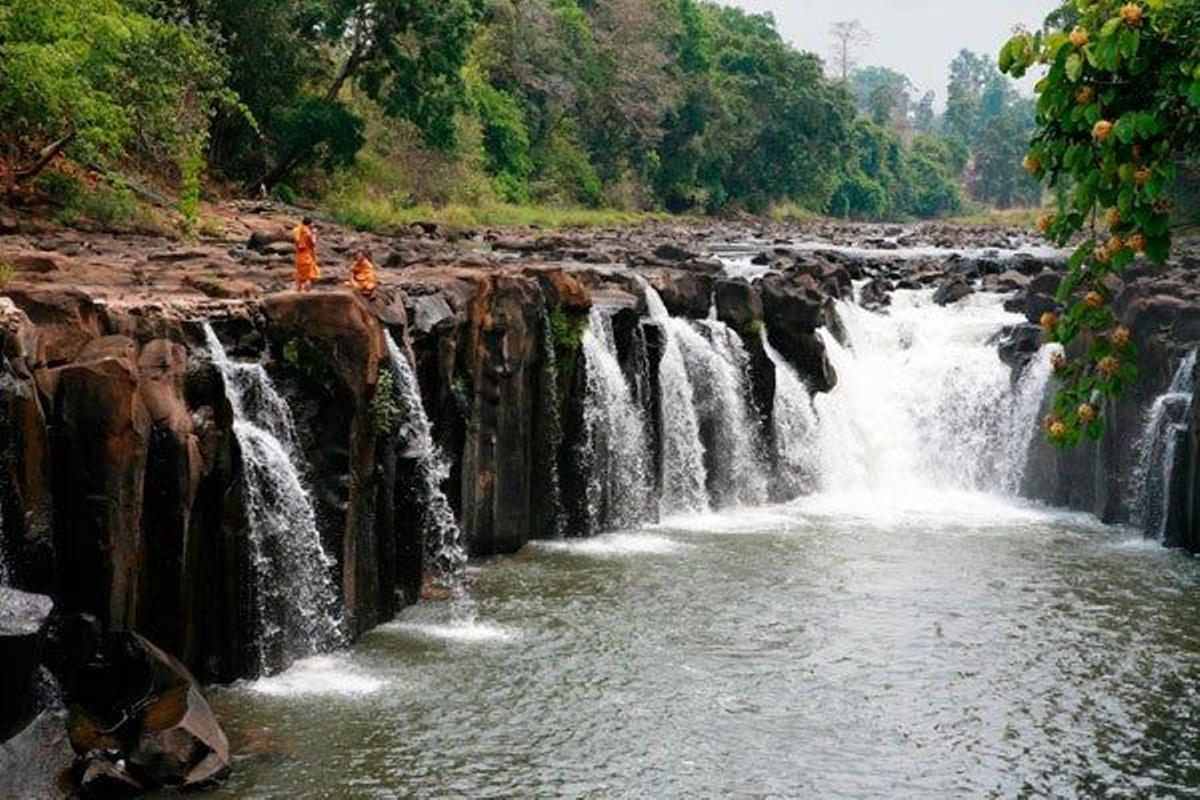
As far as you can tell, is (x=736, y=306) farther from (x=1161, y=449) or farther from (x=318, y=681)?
(x=318, y=681)

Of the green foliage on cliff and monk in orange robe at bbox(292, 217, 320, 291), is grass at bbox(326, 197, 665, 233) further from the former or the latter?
the green foliage on cliff

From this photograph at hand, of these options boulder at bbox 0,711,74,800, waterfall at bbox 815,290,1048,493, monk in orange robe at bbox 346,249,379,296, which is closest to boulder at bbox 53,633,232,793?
boulder at bbox 0,711,74,800

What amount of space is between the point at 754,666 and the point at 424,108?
32404 millimetres

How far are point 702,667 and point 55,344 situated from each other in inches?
273

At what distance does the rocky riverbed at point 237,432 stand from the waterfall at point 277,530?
0.50ft

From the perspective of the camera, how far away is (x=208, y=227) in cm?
3178

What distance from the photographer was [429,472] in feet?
58.3

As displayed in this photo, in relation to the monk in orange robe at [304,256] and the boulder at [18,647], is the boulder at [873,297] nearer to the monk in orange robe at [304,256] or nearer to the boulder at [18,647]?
the monk in orange robe at [304,256]

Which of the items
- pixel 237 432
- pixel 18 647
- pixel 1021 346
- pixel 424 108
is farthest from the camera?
pixel 424 108

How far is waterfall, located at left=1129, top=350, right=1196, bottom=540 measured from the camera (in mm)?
22328

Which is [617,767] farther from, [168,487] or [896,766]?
[168,487]

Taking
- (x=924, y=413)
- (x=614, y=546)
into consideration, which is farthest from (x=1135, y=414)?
(x=614, y=546)

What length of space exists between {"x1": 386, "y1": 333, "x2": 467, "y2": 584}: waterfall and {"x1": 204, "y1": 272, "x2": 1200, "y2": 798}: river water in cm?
49

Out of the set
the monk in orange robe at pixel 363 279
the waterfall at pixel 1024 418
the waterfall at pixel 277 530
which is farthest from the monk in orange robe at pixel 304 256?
the waterfall at pixel 1024 418
